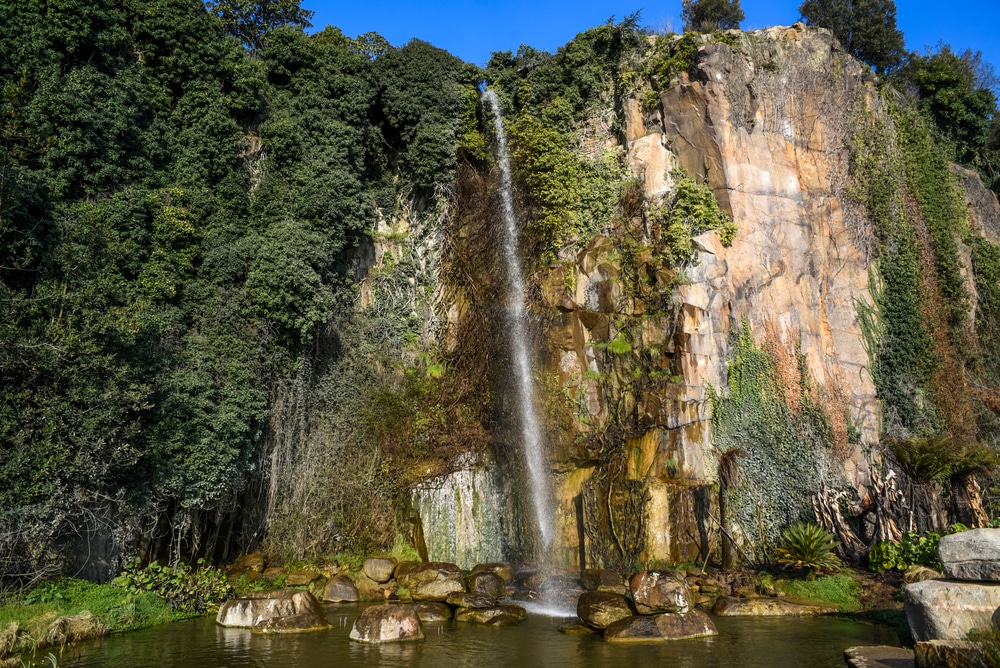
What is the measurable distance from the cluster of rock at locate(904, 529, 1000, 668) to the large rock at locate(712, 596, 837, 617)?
14.0ft

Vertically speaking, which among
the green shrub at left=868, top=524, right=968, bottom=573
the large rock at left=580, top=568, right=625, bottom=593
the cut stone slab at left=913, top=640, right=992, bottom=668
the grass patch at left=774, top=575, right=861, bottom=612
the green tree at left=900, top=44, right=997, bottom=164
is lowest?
the grass patch at left=774, top=575, right=861, bottom=612

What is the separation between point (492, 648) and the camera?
1009 cm

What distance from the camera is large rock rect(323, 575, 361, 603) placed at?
47.4ft

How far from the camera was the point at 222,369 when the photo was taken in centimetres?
1546

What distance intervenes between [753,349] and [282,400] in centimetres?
1162

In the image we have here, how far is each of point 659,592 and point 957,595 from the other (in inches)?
186

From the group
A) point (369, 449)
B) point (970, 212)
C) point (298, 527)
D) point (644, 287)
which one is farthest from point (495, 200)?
point (970, 212)

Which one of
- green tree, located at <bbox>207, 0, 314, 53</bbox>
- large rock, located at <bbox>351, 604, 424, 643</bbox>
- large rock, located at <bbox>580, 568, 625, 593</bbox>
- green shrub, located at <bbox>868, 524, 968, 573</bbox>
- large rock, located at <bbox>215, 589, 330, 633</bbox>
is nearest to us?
large rock, located at <bbox>351, 604, 424, 643</bbox>

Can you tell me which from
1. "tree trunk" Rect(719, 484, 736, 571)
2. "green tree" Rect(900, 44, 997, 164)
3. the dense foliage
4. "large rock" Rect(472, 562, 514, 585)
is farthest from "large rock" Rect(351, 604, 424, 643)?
"green tree" Rect(900, 44, 997, 164)

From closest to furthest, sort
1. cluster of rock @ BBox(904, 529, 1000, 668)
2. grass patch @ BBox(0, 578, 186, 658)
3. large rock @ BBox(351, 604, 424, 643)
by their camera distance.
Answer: cluster of rock @ BBox(904, 529, 1000, 668), grass patch @ BBox(0, 578, 186, 658), large rock @ BBox(351, 604, 424, 643)

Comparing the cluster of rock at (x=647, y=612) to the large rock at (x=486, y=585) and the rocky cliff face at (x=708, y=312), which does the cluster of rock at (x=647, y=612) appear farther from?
the rocky cliff face at (x=708, y=312)

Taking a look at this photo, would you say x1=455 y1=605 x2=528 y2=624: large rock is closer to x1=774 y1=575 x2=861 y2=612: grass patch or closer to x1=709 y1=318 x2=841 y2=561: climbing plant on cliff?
x1=774 y1=575 x2=861 y2=612: grass patch

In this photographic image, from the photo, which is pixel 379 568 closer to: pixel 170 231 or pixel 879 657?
pixel 170 231

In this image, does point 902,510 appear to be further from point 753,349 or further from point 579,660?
point 579,660
